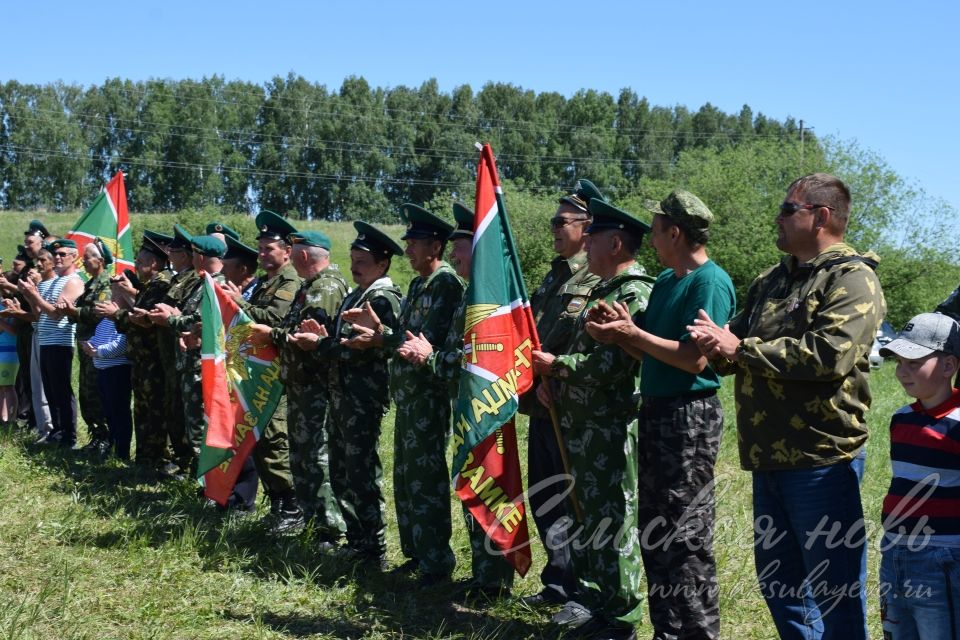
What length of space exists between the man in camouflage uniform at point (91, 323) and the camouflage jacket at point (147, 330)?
37 centimetres

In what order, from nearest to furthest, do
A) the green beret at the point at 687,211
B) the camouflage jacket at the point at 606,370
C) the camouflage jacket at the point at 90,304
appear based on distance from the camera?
the green beret at the point at 687,211
the camouflage jacket at the point at 606,370
the camouflage jacket at the point at 90,304

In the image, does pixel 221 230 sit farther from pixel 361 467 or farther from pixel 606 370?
pixel 606 370

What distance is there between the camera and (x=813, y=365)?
357 cm

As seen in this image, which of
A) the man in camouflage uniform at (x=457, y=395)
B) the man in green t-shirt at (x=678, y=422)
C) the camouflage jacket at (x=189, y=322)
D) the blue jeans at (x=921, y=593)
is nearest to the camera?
the blue jeans at (x=921, y=593)

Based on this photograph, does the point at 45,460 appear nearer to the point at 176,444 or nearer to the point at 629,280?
the point at 176,444

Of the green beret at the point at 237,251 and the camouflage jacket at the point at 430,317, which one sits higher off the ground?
the green beret at the point at 237,251

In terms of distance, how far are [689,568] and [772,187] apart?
43.8 metres

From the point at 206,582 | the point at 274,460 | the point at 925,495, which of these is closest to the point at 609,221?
the point at 925,495

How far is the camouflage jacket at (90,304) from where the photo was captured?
348 inches

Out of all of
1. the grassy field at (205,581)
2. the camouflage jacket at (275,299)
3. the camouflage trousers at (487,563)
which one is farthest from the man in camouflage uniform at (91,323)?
the camouflage trousers at (487,563)

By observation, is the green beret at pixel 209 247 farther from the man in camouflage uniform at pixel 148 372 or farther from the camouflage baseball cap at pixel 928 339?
the camouflage baseball cap at pixel 928 339

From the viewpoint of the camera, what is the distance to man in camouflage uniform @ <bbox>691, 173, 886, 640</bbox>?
143 inches

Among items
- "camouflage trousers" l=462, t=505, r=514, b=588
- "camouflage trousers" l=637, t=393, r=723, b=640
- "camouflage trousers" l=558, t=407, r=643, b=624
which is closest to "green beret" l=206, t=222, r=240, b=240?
"camouflage trousers" l=462, t=505, r=514, b=588

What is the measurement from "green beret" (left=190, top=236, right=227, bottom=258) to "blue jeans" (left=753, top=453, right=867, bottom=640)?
18.1 feet
